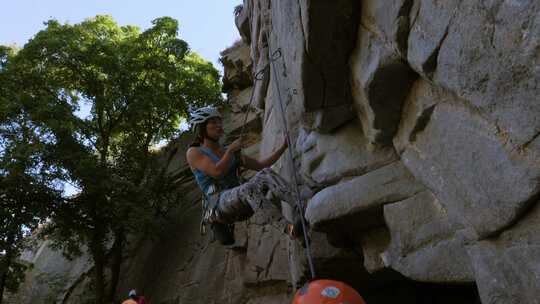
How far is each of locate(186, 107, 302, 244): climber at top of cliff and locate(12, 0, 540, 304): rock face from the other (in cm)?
24


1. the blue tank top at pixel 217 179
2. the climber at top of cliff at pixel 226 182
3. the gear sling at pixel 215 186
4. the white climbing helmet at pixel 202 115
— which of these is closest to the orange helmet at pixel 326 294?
the climber at top of cliff at pixel 226 182

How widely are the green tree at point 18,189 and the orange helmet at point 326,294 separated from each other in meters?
7.83

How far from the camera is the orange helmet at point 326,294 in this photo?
7.10ft

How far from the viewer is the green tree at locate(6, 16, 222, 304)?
9336 mm

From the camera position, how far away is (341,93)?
3.38 meters

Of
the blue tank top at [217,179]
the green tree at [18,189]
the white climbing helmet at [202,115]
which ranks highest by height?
the green tree at [18,189]

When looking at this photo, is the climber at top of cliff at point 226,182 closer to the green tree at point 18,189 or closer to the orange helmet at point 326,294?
the orange helmet at point 326,294

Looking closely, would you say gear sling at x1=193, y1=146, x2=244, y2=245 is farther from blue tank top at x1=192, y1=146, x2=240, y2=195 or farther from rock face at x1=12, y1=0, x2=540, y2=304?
rock face at x1=12, y1=0, x2=540, y2=304

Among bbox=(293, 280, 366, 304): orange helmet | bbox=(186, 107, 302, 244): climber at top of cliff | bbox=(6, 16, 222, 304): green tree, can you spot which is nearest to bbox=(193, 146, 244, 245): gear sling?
bbox=(186, 107, 302, 244): climber at top of cliff

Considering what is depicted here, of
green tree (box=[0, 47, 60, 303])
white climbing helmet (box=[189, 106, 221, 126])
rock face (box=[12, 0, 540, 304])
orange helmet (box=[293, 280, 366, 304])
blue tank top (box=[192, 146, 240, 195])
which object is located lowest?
orange helmet (box=[293, 280, 366, 304])

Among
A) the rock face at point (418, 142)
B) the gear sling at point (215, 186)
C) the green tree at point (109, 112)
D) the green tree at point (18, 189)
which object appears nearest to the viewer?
the rock face at point (418, 142)

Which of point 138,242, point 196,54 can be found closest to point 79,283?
point 138,242

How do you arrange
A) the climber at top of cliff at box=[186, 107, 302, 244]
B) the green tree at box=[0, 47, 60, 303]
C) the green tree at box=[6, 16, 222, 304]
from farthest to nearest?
the green tree at box=[6, 16, 222, 304] < the green tree at box=[0, 47, 60, 303] < the climber at top of cliff at box=[186, 107, 302, 244]

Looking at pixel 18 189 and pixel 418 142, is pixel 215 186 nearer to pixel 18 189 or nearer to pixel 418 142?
pixel 418 142
